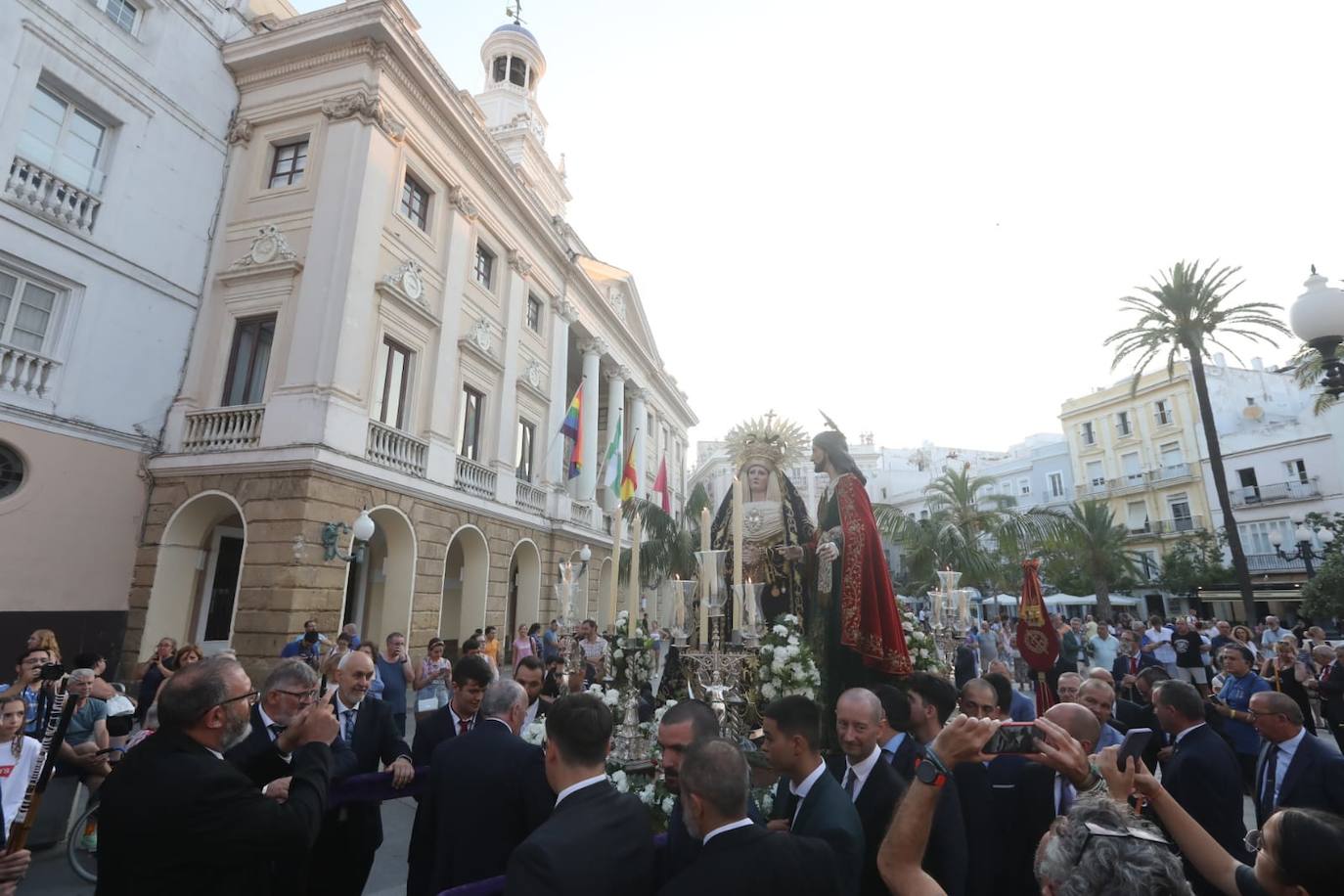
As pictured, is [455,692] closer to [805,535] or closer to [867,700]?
[867,700]

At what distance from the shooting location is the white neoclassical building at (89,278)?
1105cm

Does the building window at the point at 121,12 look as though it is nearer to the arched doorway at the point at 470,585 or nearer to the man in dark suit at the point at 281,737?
the arched doorway at the point at 470,585

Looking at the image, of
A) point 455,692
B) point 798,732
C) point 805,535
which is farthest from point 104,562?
point 798,732

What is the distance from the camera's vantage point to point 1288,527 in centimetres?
3036

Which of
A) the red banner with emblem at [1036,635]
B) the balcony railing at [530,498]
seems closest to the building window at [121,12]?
the balcony railing at [530,498]

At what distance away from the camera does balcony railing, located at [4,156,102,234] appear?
11055 mm

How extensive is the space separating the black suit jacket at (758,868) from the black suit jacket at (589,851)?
7.7 inches

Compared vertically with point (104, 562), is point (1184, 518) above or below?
above

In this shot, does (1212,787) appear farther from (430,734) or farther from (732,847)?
(430,734)

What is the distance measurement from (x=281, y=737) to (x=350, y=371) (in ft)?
38.3

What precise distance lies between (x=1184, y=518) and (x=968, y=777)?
4141 centimetres

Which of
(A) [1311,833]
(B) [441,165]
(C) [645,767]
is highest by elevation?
(B) [441,165]

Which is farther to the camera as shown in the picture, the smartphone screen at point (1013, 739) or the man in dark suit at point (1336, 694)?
the man in dark suit at point (1336, 694)

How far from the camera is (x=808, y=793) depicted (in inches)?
103
